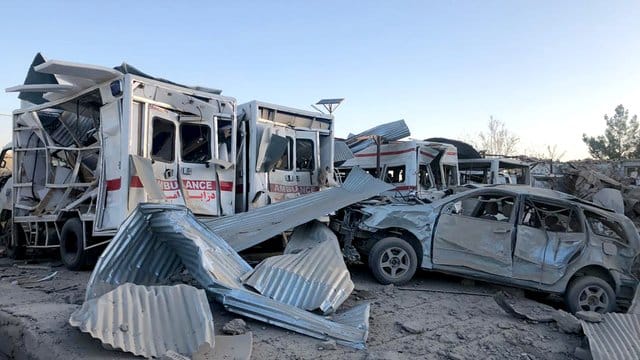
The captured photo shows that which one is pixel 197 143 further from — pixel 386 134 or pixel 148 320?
pixel 386 134

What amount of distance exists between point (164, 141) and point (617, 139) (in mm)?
38306

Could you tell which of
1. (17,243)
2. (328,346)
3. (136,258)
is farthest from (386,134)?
(328,346)

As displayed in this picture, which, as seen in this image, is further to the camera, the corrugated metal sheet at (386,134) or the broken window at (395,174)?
the corrugated metal sheet at (386,134)

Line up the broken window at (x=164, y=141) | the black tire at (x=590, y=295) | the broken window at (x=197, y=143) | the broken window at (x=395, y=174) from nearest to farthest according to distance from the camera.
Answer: the black tire at (x=590, y=295) < the broken window at (x=164, y=141) < the broken window at (x=197, y=143) < the broken window at (x=395, y=174)

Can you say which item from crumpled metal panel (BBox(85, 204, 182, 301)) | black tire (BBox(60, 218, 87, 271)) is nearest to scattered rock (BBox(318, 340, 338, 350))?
crumpled metal panel (BBox(85, 204, 182, 301))

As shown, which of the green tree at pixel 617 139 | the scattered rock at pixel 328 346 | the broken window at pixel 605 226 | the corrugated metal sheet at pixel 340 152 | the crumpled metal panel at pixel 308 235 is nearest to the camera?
the scattered rock at pixel 328 346

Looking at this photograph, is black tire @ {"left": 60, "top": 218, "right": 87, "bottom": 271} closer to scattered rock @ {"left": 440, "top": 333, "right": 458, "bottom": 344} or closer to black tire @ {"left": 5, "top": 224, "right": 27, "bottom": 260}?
black tire @ {"left": 5, "top": 224, "right": 27, "bottom": 260}

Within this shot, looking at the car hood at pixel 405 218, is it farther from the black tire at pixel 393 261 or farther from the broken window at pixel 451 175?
the broken window at pixel 451 175

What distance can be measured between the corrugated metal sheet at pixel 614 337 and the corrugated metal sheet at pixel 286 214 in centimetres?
373

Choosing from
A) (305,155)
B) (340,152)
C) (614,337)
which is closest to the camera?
(614,337)

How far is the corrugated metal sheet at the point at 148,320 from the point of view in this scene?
11.9 ft

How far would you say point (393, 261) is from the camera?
7.06 meters

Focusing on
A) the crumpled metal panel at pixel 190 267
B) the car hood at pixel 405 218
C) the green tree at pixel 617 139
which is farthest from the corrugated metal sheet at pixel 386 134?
the green tree at pixel 617 139

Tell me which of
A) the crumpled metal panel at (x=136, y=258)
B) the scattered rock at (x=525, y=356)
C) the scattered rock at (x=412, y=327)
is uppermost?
the crumpled metal panel at (x=136, y=258)
